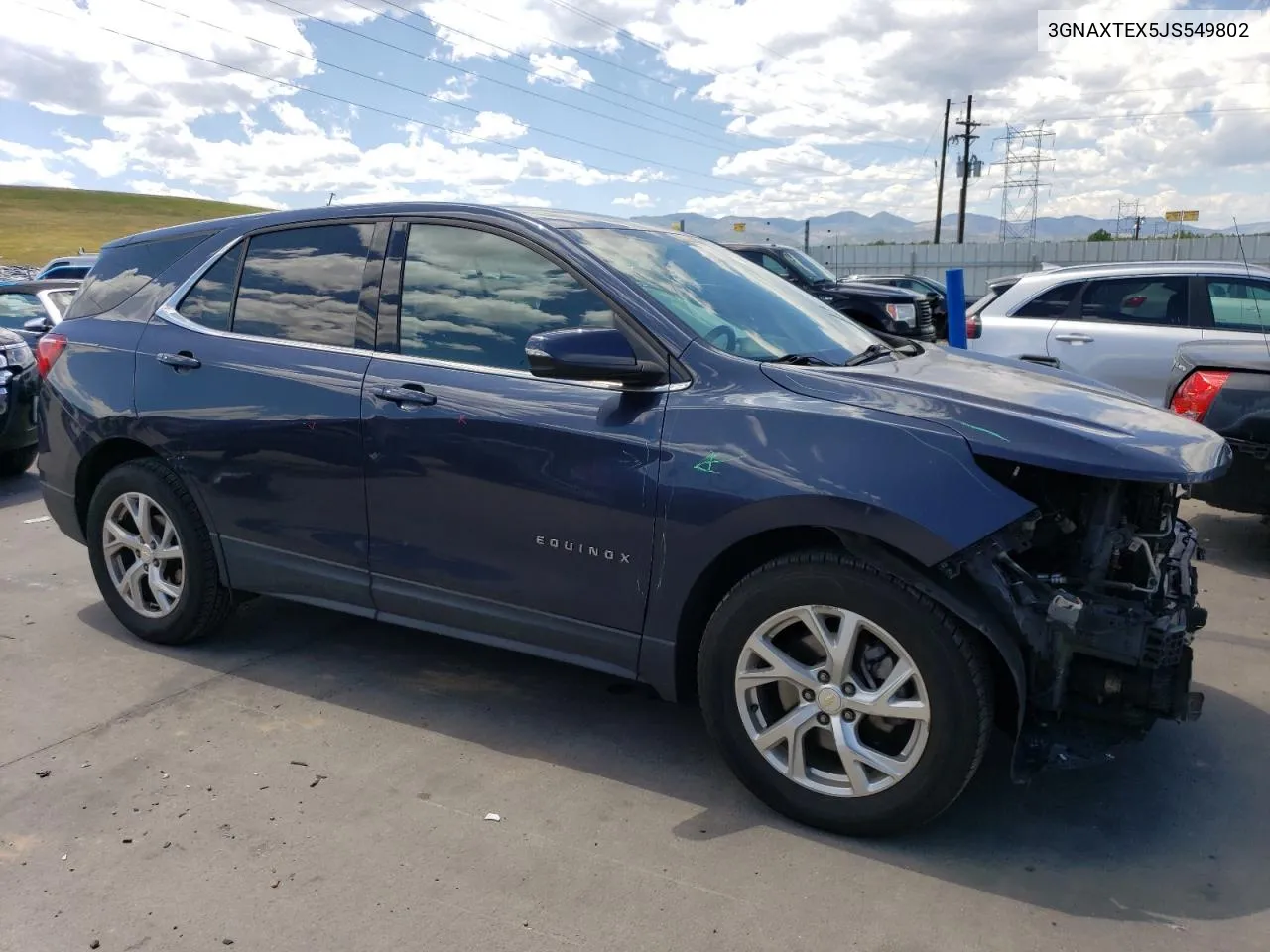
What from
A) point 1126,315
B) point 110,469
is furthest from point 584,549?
point 1126,315

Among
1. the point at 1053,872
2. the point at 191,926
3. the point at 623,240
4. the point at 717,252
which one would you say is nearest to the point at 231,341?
the point at 623,240

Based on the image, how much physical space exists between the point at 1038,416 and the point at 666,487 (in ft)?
3.58

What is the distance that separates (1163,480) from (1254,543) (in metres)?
4.19

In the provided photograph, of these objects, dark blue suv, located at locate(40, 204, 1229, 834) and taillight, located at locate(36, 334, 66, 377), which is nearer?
dark blue suv, located at locate(40, 204, 1229, 834)

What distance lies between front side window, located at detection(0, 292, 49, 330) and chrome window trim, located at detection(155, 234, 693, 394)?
7737mm

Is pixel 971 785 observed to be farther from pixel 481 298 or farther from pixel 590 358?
pixel 481 298

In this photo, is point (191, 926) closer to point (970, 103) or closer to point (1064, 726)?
point (1064, 726)

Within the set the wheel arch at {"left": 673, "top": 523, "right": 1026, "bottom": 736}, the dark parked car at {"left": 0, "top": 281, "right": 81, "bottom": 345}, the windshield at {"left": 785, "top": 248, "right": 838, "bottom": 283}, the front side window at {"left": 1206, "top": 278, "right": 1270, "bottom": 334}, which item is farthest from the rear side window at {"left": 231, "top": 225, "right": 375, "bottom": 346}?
the windshield at {"left": 785, "top": 248, "right": 838, "bottom": 283}

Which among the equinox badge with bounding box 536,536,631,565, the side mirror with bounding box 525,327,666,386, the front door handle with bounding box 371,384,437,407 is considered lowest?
the equinox badge with bounding box 536,536,631,565

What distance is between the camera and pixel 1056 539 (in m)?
2.95

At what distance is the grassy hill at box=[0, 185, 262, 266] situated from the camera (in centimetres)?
7356

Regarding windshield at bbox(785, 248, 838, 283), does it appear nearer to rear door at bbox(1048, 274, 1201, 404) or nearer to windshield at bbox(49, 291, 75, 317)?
rear door at bbox(1048, 274, 1201, 404)

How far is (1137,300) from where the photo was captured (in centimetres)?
821

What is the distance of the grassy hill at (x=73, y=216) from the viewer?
241 ft
